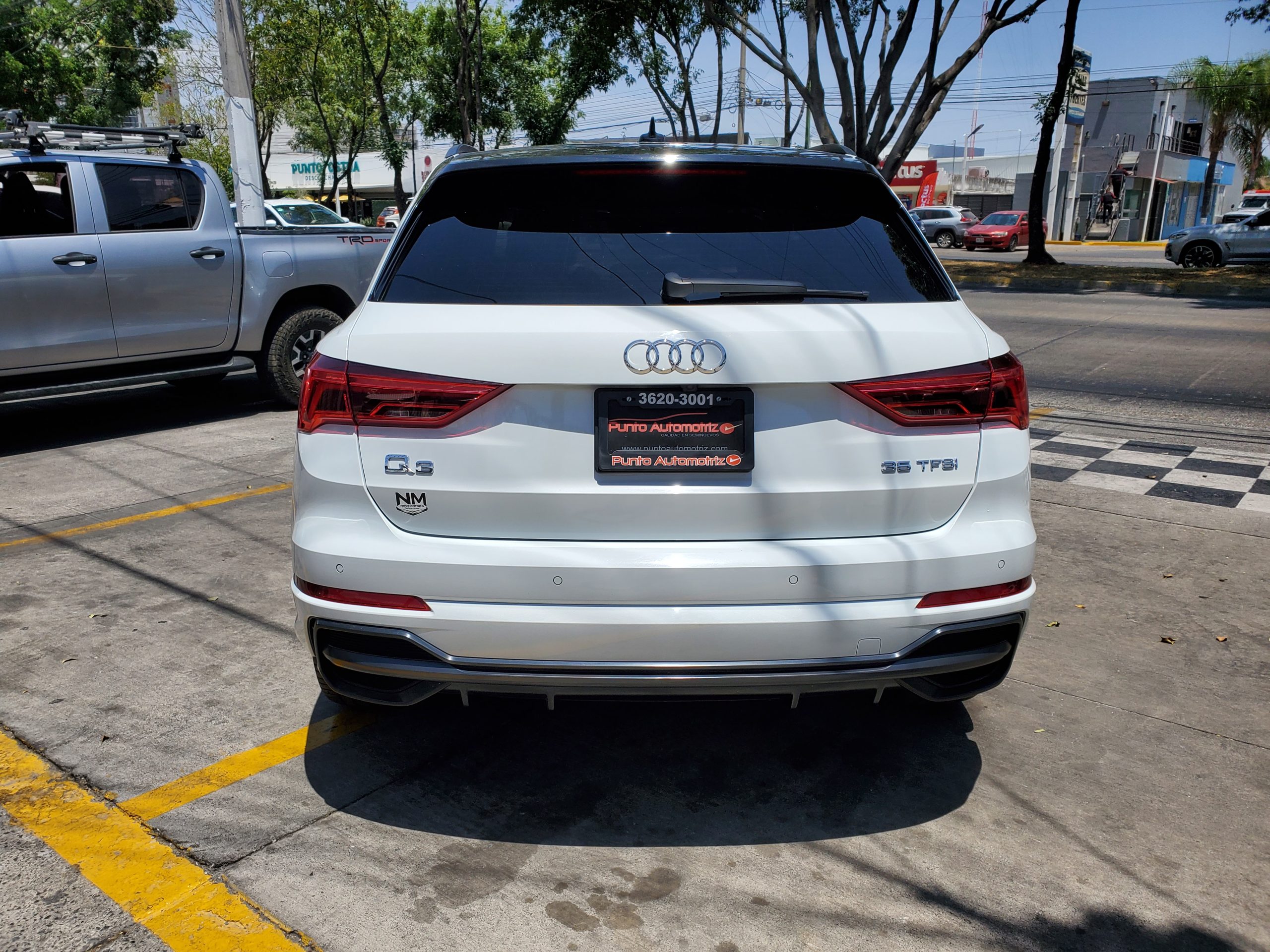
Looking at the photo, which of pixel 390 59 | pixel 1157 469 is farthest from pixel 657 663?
pixel 390 59

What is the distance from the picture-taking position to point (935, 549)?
254 cm

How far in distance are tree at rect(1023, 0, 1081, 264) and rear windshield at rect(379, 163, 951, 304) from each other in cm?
2256

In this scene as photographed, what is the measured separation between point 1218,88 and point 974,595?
2370 inches

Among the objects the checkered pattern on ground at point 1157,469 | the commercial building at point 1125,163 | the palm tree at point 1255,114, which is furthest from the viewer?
the commercial building at point 1125,163

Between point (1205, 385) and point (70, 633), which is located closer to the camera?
point (70, 633)

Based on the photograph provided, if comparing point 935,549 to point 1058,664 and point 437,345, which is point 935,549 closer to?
point 437,345

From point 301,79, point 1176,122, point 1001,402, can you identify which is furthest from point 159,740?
point 1176,122

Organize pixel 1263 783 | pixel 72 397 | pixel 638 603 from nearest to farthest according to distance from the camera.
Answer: pixel 638 603
pixel 1263 783
pixel 72 397

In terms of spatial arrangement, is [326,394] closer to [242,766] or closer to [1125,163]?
[242,766]

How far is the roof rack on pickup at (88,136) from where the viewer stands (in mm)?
6883

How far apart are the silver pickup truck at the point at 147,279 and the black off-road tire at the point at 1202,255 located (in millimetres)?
23799

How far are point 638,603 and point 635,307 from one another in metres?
0.74

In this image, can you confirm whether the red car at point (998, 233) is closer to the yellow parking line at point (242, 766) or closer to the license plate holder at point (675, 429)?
the yellow parking line at point (242, 766)

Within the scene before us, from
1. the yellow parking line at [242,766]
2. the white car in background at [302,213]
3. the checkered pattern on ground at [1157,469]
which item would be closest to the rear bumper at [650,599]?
the yellow parking line at [242,766]
